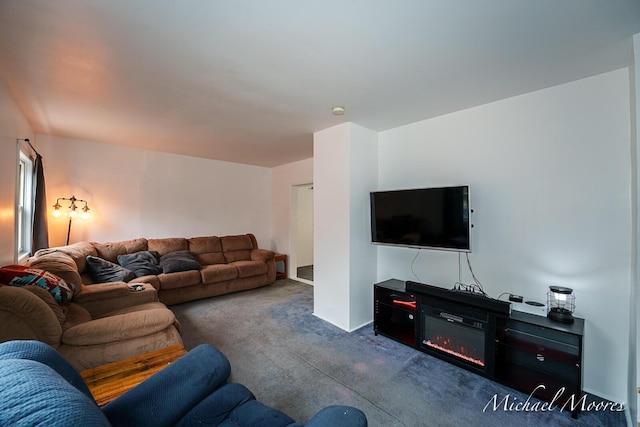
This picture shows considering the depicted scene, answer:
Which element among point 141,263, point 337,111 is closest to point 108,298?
point 141,263

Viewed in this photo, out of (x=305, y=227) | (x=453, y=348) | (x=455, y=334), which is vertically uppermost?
(x=305, y=227)

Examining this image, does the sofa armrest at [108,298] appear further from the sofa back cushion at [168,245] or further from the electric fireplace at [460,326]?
the electric fireplace at [460,326]

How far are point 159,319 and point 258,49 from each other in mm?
2077

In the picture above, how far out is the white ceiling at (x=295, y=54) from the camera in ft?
4.74

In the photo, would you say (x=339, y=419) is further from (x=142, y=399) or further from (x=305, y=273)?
(x=305, y=273)

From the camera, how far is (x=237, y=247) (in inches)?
209

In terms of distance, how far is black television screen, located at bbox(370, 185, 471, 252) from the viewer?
2459 millimetres

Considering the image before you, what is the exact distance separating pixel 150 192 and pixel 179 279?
1.76 metres

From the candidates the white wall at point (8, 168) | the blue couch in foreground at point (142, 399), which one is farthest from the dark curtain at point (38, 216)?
the blue couch in foreground at point (142, 399)

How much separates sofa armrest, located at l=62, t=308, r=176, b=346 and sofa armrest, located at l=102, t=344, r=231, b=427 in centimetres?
70

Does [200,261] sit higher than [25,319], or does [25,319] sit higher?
[25,319]

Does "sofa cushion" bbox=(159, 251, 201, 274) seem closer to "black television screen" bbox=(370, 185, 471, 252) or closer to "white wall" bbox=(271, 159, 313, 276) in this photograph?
"white wall" bbox=(271, 159, 313, 276)

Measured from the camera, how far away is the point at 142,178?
179 inches

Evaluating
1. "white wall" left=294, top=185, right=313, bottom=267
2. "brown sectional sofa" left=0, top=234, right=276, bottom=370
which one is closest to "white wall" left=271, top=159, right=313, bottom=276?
"white wall" left=294, top=185, right=313, bottom=267
